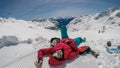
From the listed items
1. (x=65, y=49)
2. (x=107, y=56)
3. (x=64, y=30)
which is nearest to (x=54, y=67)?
(x=65, y=49)

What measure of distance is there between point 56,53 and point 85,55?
980 mm

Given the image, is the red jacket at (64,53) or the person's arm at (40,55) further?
the red jacket at (64,53)

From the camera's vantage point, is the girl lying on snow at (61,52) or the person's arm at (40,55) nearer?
the person's arm at (40,55)

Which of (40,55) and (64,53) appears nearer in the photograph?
(40,55)

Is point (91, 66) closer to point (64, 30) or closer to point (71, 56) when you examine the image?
point (71, 56)

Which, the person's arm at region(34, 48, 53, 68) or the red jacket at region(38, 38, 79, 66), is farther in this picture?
the red jacket at region(38, 38, 79, 66)

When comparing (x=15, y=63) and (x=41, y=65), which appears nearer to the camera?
(x=41, y=65)

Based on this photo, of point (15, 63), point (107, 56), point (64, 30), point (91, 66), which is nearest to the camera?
point (91, 66)

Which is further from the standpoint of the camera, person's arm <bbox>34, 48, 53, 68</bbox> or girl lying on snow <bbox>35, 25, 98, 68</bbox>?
girl lying on snow <bbox>35, 25, 98, 68</bbox>

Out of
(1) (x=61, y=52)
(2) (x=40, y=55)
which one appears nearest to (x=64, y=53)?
(1) (x=61, y=52)

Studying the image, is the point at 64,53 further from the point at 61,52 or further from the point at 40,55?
the point at 40,55

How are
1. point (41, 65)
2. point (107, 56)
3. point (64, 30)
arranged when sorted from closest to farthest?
point (41, 65) → point (107, 56) → point (64, 30)

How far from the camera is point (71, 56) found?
4266 millimetres

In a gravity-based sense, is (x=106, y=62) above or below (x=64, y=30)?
below
